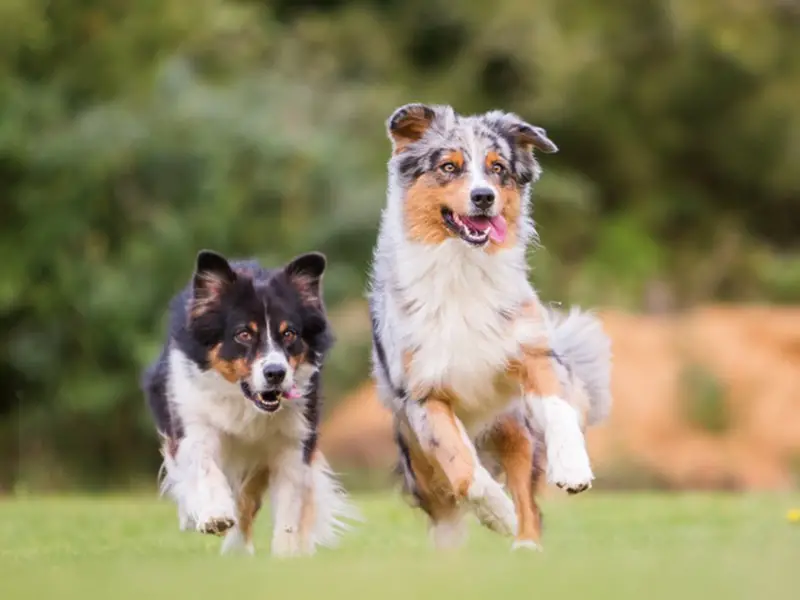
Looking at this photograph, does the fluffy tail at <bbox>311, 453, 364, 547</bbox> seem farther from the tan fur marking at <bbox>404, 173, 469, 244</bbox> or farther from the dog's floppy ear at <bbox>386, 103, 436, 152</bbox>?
the dog's floppy ear at <bbox>386, 103, 436, 152</bbox>

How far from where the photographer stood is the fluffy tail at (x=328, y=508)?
26.2 feet

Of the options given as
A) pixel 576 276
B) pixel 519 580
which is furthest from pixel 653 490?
pixel 519 580

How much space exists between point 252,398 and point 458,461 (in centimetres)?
123

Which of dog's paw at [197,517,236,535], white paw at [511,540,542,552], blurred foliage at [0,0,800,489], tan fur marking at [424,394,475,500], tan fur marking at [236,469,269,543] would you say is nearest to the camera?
tan fur marking at [424,394,475,500]

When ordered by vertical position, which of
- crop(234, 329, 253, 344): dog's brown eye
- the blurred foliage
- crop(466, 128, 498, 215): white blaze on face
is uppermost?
the blurred foliage

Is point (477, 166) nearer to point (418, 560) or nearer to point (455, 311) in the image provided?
point (455, 311)

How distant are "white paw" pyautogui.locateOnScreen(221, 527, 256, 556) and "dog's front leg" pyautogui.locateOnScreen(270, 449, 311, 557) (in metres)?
0.17

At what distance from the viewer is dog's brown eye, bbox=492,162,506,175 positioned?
724cm

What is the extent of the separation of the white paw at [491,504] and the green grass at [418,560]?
5.1 inches

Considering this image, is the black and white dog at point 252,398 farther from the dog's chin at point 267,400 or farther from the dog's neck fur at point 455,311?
the dog's neck fur at point 455,311

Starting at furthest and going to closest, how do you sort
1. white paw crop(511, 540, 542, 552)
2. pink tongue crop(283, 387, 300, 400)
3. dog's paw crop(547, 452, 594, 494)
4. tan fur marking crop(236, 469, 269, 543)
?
tan fur marking crop(236, 469, 269, 543) → pink tongue crop(283, 387, 300, 400) → white paw crop(511, 540, 542, 552) → dog's paw crop(547, 452, 594, 494)

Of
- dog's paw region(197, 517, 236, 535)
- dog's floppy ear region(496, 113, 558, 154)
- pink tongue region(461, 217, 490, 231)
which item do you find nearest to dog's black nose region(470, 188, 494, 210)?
pink tongue region(461, 217, 490, 231)

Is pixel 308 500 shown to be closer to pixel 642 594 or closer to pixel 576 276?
pixel 642 594

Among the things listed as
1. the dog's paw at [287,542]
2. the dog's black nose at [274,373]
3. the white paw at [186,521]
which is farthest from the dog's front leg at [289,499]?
the dog's black nose at [274,373]
